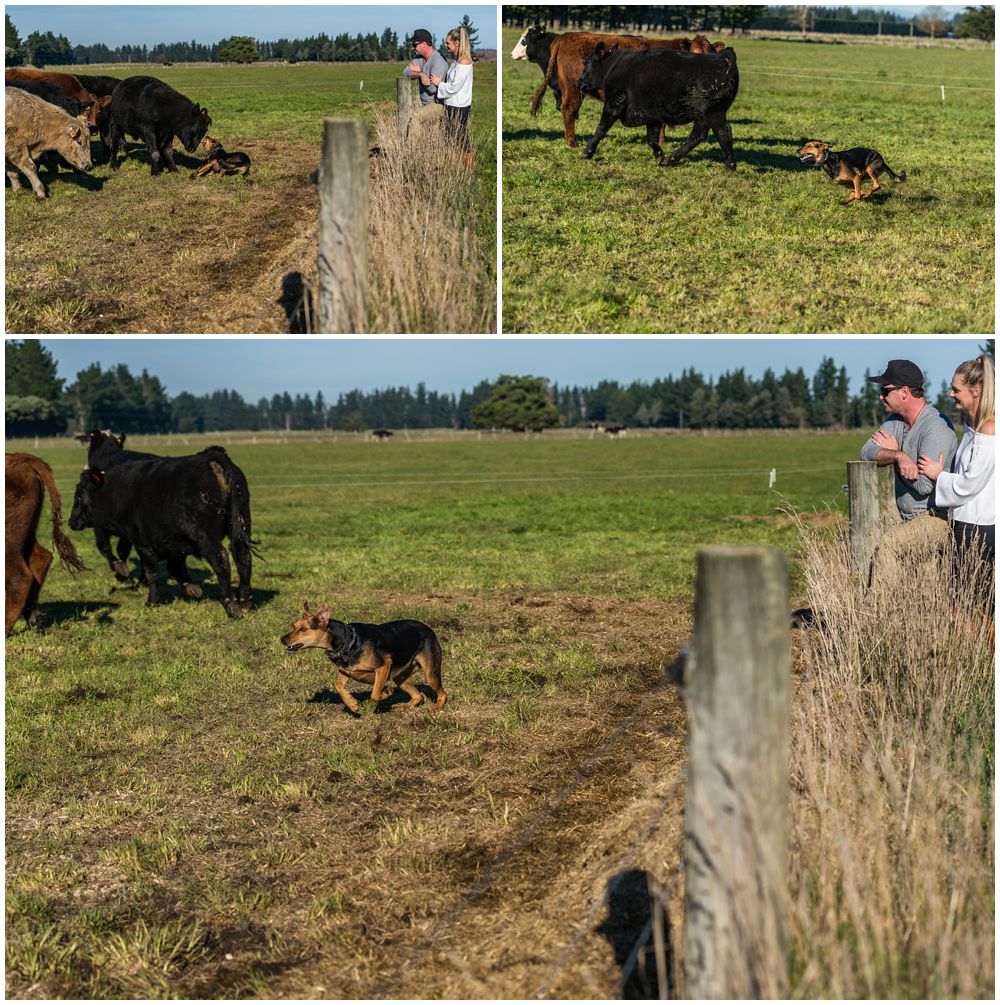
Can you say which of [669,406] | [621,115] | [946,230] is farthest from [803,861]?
[669,406]

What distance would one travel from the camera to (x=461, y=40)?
1142cm

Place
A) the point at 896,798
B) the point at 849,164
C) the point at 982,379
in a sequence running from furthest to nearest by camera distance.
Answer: the point at 849,164 → the point at 982,379 → the point at 896,798

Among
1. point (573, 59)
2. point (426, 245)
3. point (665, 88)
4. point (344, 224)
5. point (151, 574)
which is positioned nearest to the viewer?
point (344, 224)

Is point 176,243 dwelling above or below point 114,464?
above

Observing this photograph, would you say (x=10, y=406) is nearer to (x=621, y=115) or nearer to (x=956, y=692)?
(x=621, y=115)

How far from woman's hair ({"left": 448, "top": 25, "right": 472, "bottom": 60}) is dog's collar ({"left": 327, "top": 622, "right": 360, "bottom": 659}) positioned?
761 centimetres

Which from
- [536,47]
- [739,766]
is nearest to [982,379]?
[739,766]

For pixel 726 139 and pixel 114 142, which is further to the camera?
pixel 114 142

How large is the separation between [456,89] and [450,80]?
17 centimetres

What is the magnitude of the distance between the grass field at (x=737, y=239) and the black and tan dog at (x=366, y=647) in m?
3.51

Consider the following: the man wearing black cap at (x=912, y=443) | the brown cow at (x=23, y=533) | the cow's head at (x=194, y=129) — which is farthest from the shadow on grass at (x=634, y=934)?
the cow's head at (x=194, y=129)

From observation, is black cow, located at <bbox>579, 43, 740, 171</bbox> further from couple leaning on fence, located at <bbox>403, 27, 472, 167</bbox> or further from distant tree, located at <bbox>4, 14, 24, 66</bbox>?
distant tree, located at <bbox>4, 14, 24, 66</bbox>

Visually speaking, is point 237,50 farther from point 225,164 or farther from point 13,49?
point 225,164

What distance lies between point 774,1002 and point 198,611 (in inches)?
366
